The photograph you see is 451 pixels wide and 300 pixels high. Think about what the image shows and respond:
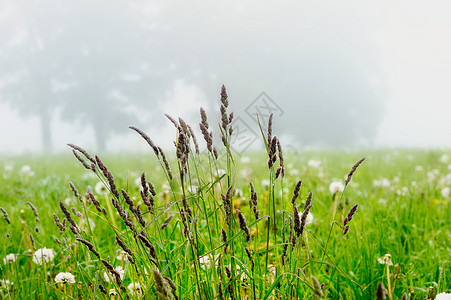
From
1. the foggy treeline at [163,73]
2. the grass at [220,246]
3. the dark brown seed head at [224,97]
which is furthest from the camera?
the foggy treeline at [163,73]

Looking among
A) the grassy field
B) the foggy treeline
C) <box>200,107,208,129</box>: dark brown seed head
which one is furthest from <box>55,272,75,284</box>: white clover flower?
the foggy treeline

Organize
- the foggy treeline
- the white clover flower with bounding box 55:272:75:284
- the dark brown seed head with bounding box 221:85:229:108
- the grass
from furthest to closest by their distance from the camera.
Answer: the foggy treeline → the white clover flower with bounding box 55:272:75:284 → the grass → the dark brown seed head with bounding box 221:85:229:108

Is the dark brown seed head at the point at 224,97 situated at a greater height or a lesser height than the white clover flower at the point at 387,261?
greater

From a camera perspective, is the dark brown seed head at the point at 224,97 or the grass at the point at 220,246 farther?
the grass at the point at 220,246

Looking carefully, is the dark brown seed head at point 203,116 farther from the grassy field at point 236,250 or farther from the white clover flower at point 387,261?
the white clover flower at point 387,261

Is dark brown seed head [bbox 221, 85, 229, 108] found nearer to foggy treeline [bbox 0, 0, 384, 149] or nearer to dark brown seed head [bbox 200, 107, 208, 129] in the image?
dark brown seed head [bbox 200, 107, 208, 129]

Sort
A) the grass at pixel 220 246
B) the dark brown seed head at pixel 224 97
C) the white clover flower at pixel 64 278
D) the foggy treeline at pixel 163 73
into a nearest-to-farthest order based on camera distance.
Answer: the dark brown seed head at pixel 224 97 → the grass at pixel 220 246 → the white clover flower at pixel 64 278 → the foggy treeline at pixel 163 73

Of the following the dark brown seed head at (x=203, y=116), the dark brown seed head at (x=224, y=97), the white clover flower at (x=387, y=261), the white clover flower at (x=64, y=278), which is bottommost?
the white clover flower at (x=387, y=261)

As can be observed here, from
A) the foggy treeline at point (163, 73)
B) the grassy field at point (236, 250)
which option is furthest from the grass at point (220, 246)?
the foggy treeline at point (163, 73)

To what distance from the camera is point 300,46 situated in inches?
2264

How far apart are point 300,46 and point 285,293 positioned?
59.1 meters

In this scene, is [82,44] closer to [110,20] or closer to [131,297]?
[110,20]

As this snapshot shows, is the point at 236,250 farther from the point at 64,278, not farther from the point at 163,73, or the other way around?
the point at 163,73

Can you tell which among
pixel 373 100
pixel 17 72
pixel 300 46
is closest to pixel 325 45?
pixel 300 46
